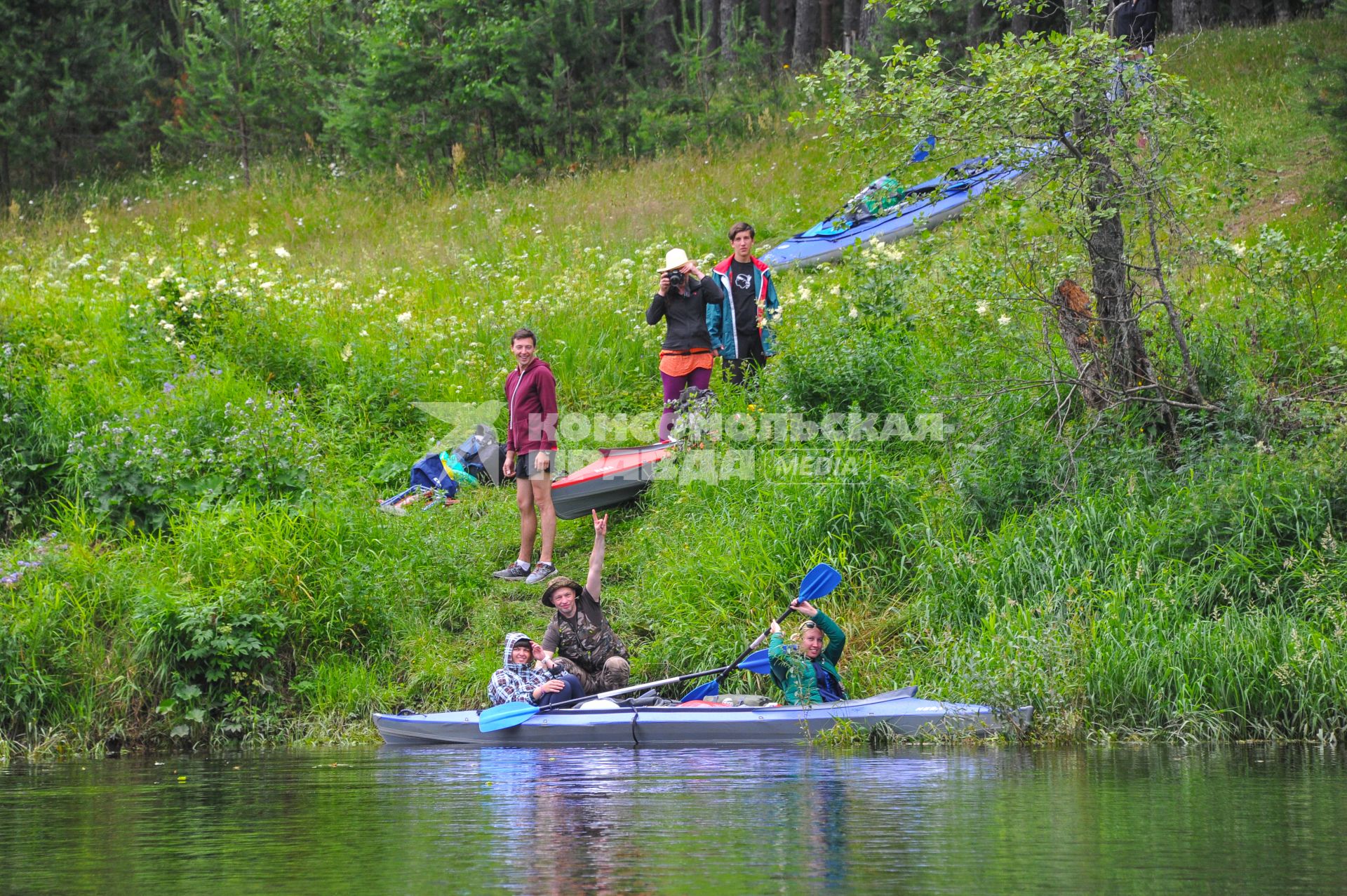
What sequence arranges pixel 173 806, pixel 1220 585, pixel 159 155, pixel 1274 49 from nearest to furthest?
1. pixel 173 806
2. pixel 1220 585
3. pixel 1274 49
4. pixel 159 155

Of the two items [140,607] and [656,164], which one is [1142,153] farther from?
[656,164]

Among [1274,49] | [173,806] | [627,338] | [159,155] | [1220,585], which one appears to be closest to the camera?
[173,806]

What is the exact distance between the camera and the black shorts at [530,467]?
1022cm

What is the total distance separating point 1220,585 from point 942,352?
393 centimetres

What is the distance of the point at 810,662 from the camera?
8.70m

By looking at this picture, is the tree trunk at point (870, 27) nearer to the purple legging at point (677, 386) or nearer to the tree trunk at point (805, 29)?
the tree trunk at point (805, 29)

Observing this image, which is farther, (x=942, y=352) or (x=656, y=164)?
(x=656, y=164)

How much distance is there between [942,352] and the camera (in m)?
12.2

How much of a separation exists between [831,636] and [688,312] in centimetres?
354

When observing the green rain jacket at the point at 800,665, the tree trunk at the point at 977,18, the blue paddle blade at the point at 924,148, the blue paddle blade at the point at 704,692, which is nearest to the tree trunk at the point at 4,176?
the tree trunk at the point at 977,18

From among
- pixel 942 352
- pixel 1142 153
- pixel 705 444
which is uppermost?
pixel 1142 153

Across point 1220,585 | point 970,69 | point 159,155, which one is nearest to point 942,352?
point 970,69

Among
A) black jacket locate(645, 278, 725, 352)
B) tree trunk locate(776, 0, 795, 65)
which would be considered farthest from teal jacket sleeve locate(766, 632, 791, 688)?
tree trunk locate(776, 0, 795, 65)

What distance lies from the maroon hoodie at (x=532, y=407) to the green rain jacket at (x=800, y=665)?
2446 mm
